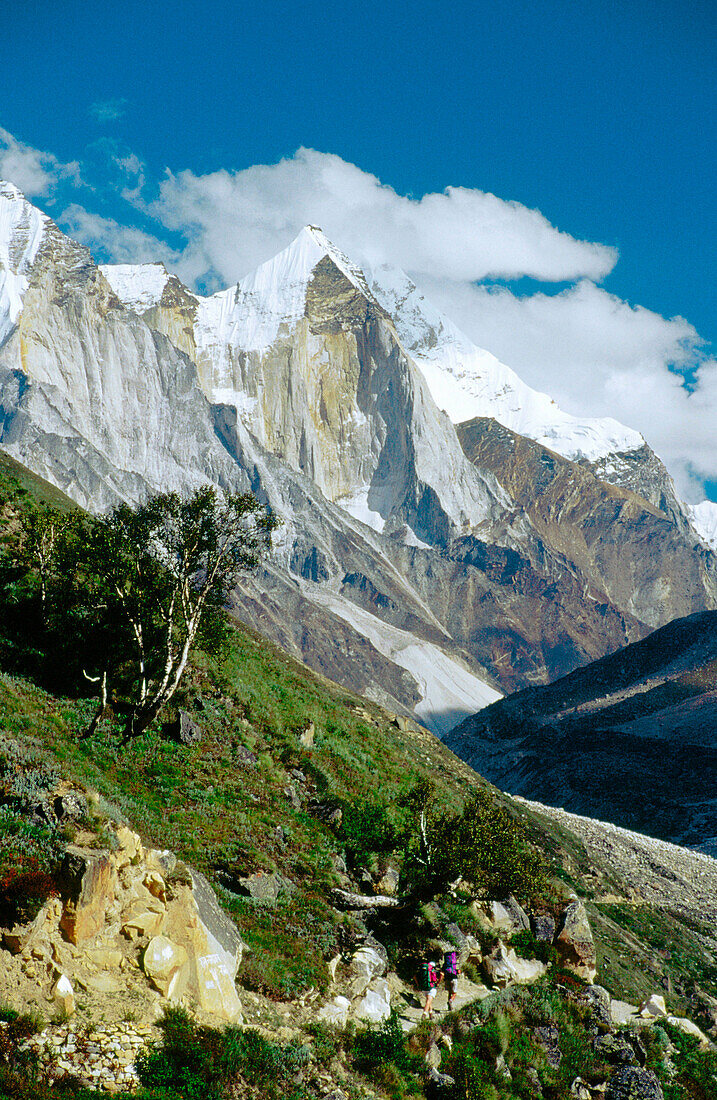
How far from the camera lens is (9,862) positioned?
11.2m

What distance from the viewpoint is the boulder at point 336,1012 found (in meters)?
13.5

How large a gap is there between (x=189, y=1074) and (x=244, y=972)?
319cm

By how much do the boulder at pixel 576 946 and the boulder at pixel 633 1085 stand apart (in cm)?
394

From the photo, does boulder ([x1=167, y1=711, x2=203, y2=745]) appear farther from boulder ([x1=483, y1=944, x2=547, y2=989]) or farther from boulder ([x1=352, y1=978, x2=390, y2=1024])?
boulder ([x1=483, y1=944, x2=547, y2=989])

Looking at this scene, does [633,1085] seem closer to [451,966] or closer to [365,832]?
[451,966]

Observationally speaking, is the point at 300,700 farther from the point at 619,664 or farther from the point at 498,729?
the point at 619,664

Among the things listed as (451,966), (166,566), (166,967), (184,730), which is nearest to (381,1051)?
(451,966)

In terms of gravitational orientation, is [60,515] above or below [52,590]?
above

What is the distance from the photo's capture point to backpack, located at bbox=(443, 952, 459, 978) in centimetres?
1681

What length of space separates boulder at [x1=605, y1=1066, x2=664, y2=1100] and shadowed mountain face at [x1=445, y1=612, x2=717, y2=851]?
2771 inches

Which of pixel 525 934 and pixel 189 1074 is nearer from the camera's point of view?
pixel 189 1074

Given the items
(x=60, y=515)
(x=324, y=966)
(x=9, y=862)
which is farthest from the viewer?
(x=60, y=515)

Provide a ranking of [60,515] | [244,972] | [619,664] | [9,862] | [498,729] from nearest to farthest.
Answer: [9,862] → [244,972] → [60,515] → [498,729] → [619,664]

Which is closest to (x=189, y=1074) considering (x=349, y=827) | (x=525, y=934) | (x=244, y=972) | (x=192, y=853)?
(x=244, y=972)
